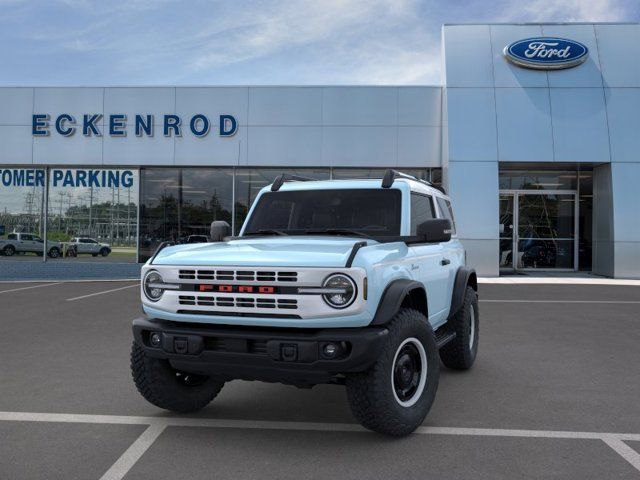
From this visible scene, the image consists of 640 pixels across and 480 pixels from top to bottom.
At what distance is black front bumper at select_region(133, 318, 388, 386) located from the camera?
3500 mm

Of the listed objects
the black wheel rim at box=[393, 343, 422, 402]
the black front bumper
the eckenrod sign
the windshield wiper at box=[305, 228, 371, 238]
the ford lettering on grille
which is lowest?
the black wheel rim at box=[393, 343, 422, 402]

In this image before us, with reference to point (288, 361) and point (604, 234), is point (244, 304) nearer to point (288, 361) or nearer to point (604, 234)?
point (288, 361)

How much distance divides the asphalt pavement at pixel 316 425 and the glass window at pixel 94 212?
13.3 m

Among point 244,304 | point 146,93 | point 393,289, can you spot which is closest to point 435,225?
point 393,289

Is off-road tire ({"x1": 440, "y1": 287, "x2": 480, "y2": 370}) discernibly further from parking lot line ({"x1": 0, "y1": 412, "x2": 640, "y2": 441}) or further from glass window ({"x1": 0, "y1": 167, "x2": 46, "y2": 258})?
glass window ({"x1": 0, "y1": 167, "x2": 46, "y2": 258})

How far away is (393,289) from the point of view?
3873 millimetres

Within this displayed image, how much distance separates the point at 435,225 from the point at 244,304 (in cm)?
162

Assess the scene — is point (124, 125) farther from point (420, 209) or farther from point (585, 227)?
point (585, 227)

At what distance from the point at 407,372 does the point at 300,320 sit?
1003 millimetres

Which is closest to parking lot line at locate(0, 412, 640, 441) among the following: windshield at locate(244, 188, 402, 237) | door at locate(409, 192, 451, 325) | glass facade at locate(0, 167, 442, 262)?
door at locate(409, 192, 451, 325)

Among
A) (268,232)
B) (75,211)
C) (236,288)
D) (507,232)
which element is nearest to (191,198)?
(75,211)

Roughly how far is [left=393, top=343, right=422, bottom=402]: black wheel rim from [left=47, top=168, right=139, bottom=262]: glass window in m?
17.9

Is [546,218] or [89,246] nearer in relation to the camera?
[546,218]

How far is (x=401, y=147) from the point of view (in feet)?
63.2
